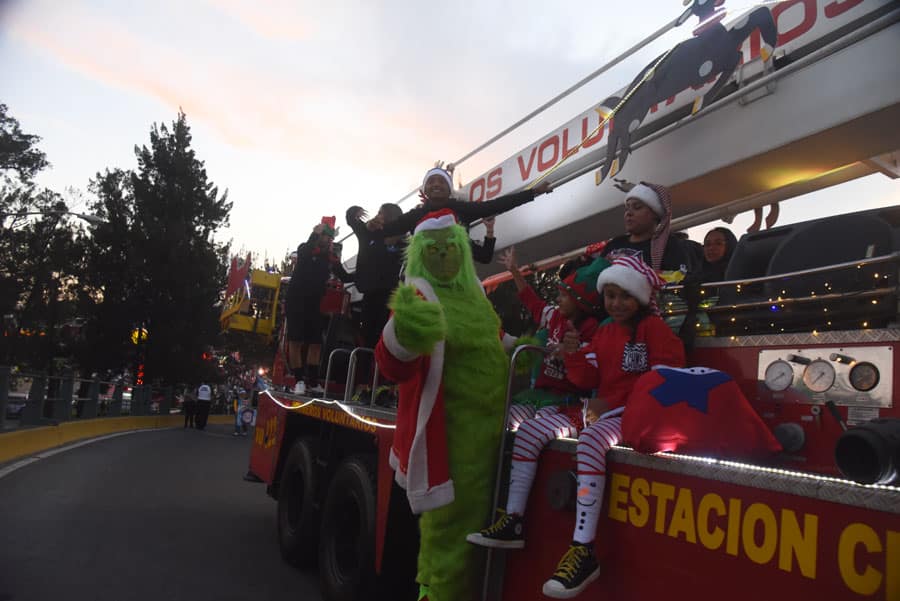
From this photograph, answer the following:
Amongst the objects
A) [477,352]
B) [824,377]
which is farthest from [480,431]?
[824,377]

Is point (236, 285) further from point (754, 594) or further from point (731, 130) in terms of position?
point (754, 594)

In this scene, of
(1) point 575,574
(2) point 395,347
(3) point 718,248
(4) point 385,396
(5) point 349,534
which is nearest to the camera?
(1) point 575,574

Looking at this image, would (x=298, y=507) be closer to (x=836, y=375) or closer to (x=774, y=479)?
(x=836, y=375)

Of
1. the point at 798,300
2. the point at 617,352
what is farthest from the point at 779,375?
the point at 617,352

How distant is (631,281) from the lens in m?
2.83

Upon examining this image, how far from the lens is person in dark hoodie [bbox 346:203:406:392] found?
5.48 metres

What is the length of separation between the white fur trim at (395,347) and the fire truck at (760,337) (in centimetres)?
57

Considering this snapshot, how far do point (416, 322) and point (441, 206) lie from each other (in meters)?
2.08

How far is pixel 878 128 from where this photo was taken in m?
2.51

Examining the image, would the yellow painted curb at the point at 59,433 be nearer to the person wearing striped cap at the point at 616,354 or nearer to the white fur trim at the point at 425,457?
the white fur trim at the point at 425,457

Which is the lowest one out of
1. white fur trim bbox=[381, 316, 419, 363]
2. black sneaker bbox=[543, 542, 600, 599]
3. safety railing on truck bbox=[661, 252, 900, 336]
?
black sneaker bbox=[543, 542, 600, 599]

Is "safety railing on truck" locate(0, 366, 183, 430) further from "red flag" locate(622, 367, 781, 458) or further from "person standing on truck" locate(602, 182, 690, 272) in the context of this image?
"red flag" locate(622, 367, 781, 458)

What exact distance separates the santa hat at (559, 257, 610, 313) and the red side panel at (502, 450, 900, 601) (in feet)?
3.51

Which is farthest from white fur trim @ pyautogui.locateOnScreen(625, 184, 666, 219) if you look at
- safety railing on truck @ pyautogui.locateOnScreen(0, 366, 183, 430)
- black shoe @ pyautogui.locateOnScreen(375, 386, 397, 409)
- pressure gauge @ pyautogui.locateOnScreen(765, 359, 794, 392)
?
safety railing on truck @ pyautogui.locateOnScreen(0, 366, 183, 430)
